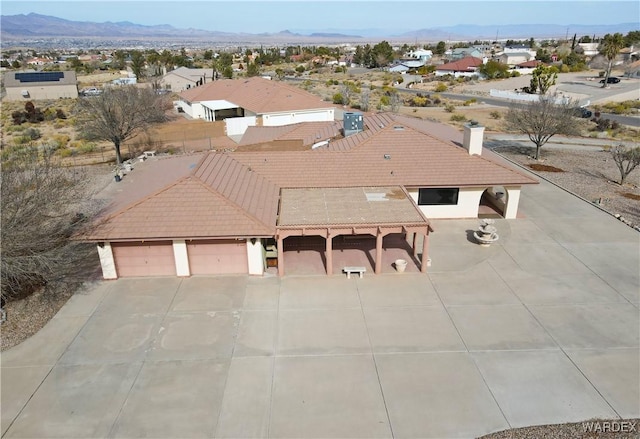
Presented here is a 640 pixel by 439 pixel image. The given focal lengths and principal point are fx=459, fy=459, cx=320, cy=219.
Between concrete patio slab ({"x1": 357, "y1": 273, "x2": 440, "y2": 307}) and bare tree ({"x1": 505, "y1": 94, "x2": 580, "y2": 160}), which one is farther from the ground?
bare tree ({"x1": 505, "y1": 94, "x2": 580, "y2": 160})

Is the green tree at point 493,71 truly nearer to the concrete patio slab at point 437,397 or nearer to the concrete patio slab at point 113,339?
the concrete patio slab at point 437,397

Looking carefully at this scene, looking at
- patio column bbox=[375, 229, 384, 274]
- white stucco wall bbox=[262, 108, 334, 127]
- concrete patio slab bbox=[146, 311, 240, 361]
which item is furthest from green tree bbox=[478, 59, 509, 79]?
concrete patio slab bbox=[146, 311, 240, 361]

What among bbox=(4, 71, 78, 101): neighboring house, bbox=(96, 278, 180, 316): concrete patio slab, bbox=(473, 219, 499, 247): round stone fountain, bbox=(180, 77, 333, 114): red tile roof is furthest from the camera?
bbox=(4, 71, 78, 101): neighboring house

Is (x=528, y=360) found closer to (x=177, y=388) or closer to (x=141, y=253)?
(x=177, y=388)

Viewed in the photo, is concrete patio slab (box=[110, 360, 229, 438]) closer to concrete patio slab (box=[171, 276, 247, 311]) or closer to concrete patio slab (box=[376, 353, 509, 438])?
concrete patio slab (box=[171, 276, 247, 311])

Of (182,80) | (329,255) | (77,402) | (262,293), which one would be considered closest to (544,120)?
(329,255)

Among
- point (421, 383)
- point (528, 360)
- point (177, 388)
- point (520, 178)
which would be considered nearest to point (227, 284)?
point (177, 388)
